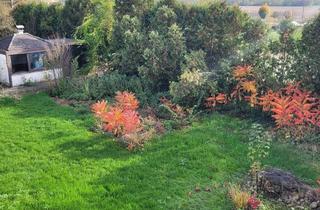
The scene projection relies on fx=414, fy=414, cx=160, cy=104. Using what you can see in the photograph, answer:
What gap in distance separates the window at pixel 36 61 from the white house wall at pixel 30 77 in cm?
22

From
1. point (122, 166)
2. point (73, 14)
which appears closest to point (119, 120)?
point (122, 166)

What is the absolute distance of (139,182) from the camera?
6.86m

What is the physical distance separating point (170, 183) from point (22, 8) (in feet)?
49.1

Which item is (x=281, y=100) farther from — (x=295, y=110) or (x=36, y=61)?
(x=36, y=61)

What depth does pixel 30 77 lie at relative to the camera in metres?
14.5

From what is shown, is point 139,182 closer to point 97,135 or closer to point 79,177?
point 79,177

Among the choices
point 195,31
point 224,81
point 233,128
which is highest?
point 195,31

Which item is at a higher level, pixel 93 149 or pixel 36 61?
pixel 36 61

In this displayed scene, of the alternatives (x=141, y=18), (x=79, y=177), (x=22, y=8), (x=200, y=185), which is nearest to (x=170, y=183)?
(x=200, y=185)

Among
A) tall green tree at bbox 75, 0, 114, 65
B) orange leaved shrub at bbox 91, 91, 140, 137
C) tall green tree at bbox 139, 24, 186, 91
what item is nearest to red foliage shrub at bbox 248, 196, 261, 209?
orange leaved shrub at bbox 91, 91, 140, 137

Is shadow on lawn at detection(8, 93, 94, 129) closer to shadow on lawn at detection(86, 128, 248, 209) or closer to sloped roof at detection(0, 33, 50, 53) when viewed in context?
sloped roof at detection(0, 33, 50, 53)

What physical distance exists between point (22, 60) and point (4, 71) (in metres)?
0.82

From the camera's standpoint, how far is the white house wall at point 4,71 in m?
14.0

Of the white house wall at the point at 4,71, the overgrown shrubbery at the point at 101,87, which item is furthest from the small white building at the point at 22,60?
the overgrown shrubbery at the point at 101,87
